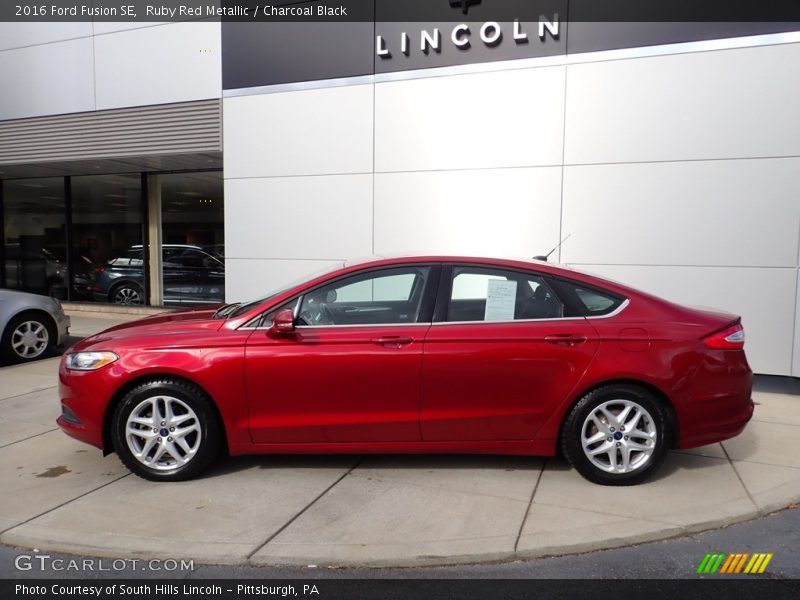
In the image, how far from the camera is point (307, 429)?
4090 millimetres

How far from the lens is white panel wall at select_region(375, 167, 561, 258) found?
7.54m

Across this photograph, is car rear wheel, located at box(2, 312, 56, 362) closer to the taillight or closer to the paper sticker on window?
the paper sticker on window

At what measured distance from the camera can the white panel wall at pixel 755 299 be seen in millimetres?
6641

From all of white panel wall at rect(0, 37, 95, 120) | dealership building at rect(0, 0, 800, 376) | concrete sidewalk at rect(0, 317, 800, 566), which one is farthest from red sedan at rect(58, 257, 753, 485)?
white panel wall at rect(0, 37, 95, 120)

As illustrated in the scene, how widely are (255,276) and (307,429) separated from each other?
5.28 meters

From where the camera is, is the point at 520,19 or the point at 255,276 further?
the point at 255,276

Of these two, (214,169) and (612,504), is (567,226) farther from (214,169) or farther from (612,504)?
(214,169)

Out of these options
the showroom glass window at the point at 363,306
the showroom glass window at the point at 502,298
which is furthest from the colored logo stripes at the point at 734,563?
the showroom glass window at the point at 363,306

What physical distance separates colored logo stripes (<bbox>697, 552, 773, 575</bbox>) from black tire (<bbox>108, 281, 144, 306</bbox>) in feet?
38.3

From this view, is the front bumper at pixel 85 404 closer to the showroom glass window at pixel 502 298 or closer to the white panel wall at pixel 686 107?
the showroom glass window at pixel 502 298

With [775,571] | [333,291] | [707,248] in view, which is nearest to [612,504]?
[775,571]

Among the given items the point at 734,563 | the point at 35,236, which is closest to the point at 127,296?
the point at 35,236

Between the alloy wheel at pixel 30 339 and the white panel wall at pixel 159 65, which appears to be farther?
the white panel wall at pixel 159 65

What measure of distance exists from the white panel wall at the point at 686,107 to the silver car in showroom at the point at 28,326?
23.0ft
